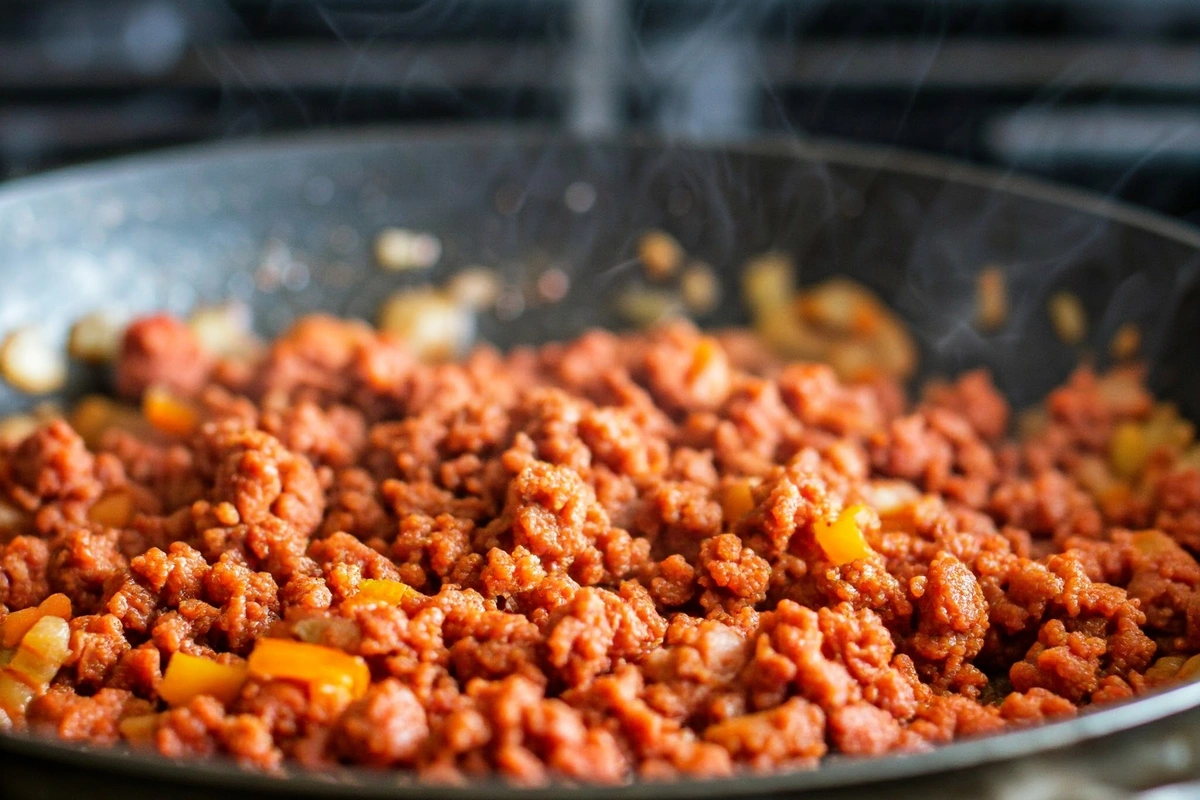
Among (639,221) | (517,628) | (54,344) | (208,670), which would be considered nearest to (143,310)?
(54,344)

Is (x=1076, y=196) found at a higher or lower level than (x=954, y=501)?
higher

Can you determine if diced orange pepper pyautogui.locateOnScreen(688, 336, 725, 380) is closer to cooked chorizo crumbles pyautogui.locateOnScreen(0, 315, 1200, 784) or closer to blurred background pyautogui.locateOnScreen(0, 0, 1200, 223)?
cooked chorizo crumbles pyautogui.locateOnScreen(0, 315, 1200, 784)

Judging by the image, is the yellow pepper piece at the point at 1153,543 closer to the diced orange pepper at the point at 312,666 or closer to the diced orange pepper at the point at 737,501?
the diced orange pepper at the point at 737,501

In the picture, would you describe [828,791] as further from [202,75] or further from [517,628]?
[202,75]

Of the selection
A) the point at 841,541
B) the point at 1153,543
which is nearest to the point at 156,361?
the point at 841,541

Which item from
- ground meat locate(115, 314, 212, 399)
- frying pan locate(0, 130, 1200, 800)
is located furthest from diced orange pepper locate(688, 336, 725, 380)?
ground meat locate(115, 314, 212, 399)

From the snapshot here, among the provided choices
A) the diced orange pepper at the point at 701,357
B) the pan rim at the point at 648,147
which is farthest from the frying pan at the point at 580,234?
the diced orange pepper at the point at 701,357
